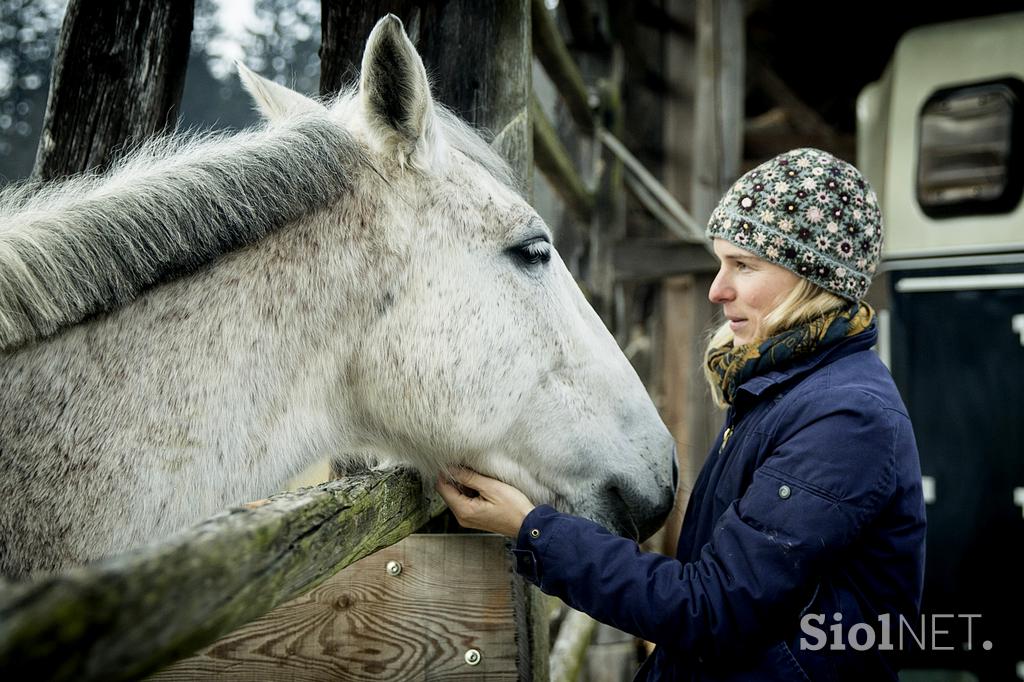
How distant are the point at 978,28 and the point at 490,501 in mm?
4710

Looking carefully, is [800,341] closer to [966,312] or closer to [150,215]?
[150,215]

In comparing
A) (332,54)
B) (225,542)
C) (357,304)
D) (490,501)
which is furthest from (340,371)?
(332,54)

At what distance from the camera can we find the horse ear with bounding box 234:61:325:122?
1979mm

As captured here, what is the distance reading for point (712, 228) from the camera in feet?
6.07

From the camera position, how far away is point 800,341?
165cm

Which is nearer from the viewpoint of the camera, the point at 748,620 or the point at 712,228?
the point at 748,620

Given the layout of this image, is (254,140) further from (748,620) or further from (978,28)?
(978,28)

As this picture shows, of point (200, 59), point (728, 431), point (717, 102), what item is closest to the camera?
point (728, 431)

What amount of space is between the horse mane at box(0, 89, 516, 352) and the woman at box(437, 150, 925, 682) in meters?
0.78

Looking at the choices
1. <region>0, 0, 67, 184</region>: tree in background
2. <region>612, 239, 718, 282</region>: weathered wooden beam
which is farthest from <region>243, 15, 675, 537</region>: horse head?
<region>0, 0, 67, 184</region>: tree in background

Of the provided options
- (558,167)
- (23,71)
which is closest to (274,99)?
(558,167)

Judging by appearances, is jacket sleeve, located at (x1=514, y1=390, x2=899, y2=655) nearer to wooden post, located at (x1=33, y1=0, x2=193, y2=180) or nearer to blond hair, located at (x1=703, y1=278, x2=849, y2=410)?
blond hair, located at (x1=703, y1=278, x2=849, y2=410)

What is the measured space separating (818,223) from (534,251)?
0.63m

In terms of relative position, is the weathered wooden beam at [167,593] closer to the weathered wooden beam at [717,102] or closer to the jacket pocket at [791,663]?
the jacket pocket at [791,663]
